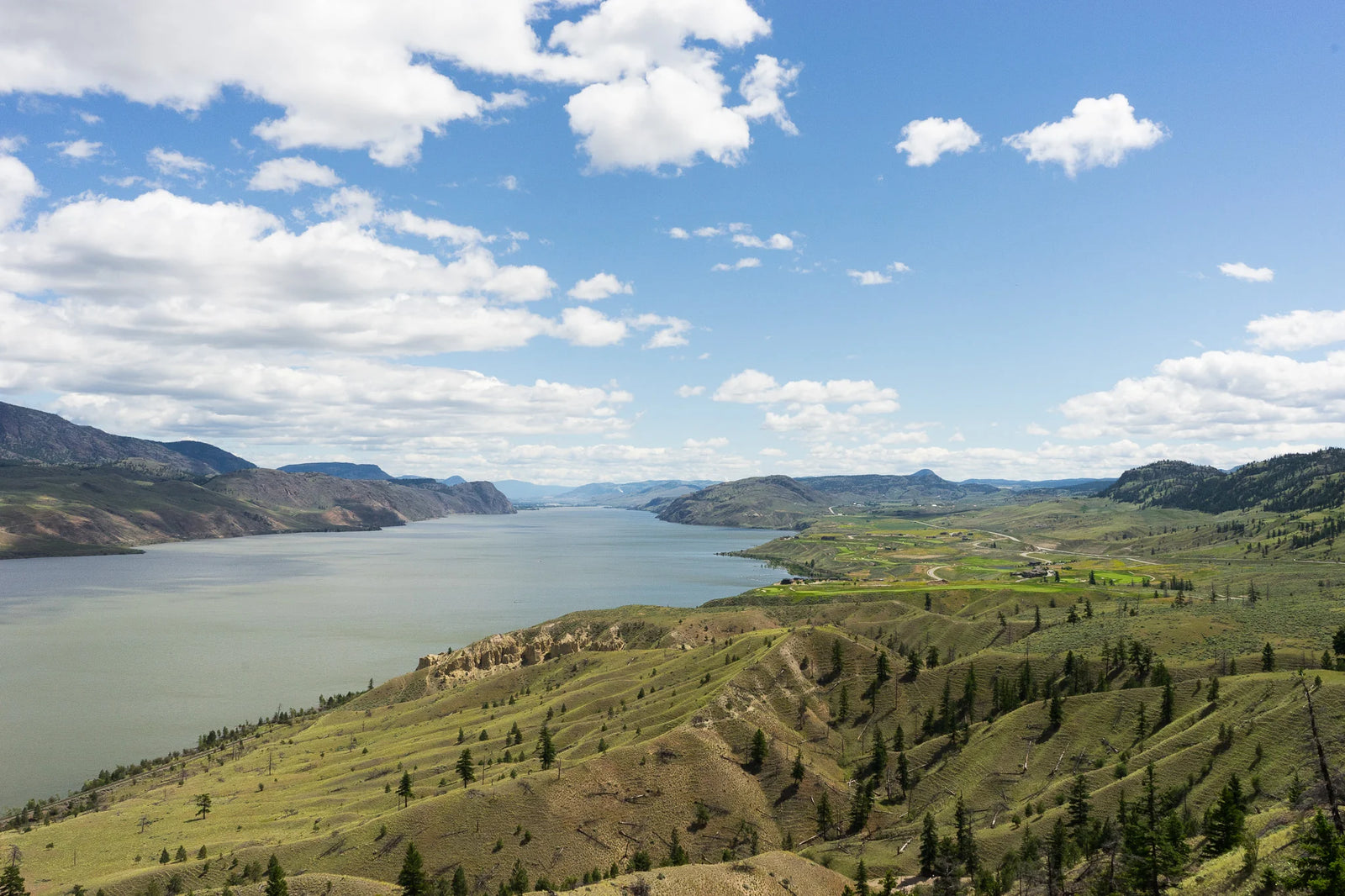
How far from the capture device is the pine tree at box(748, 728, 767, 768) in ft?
319

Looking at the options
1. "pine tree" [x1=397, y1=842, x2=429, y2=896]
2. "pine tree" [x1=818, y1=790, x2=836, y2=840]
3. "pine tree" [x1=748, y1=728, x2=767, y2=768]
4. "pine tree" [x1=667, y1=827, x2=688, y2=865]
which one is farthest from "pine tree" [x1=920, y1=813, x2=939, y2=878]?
"pine tree" [x1=397, y1=842, x2=429, y2=896]

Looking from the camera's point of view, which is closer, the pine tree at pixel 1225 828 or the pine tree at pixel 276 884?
the pine tree at pixel 1225 828

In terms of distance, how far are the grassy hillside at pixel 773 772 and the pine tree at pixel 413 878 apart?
4.66 metres

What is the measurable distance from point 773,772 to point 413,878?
47028 millimetres

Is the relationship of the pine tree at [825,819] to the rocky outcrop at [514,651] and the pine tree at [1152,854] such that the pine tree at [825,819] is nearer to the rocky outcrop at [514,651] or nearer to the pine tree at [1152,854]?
the pine tree at [1152,854]

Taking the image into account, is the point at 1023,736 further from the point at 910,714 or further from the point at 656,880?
the point at 656,880

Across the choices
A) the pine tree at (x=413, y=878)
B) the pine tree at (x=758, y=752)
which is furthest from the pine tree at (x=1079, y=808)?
the pine tree at (x=413, y=878)

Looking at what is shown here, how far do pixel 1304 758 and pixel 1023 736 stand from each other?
30668 mm

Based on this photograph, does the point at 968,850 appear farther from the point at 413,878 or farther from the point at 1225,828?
the point at 413,878

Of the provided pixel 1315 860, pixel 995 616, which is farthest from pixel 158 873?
pixel 995 616

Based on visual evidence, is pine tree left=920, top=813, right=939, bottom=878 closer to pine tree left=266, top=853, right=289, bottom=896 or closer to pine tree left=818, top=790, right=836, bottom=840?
pine tree left=818, top=790, right=836, bottom=840

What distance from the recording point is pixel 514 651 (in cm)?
17575

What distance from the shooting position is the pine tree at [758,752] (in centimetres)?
9738

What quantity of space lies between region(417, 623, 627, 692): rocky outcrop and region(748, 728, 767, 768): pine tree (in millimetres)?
83760
